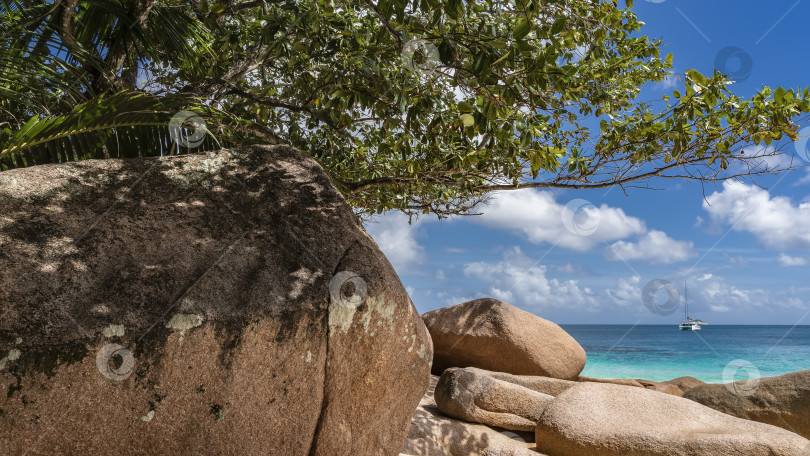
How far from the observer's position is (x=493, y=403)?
6664mm

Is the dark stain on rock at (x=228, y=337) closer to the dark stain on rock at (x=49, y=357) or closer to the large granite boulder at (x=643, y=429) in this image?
the dark stain on rock at (x=49, y=357)

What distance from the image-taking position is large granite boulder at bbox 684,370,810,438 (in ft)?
24.2

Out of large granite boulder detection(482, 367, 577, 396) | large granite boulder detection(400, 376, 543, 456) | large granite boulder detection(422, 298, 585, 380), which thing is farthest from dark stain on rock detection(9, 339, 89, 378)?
large granite boulder detection(422, 298, 585, 380)

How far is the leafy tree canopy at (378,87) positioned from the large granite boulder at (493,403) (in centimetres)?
265

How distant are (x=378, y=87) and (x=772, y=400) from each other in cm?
726

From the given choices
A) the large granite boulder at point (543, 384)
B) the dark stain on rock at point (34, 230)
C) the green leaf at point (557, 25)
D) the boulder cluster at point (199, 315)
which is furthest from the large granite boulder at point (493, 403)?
the dark stain on rock at point (34, 230)

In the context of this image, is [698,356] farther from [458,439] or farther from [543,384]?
[458,439]

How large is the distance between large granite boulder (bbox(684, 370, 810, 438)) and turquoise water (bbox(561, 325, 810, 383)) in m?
28.2

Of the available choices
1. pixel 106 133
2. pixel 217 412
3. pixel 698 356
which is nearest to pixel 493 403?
pixel 217 412

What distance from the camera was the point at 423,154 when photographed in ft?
24.1

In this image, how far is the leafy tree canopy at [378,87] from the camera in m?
3.94

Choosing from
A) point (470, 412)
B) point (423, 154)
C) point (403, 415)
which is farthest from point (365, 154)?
point (403, 415)

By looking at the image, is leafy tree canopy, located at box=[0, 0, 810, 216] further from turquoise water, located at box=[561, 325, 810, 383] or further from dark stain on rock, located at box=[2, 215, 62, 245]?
turquoise water, located at box=[561, 325, 810, 383]

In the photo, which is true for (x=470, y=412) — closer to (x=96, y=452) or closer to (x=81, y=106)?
(x=96, y=452)
